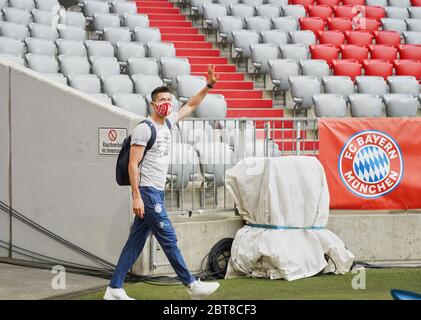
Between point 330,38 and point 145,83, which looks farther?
point 330,38

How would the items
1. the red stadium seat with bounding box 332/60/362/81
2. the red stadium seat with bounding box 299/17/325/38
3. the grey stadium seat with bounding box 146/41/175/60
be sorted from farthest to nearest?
the red stadium seat with bounding box 299/17/325/38
the red stadium seat with bounding box 332/60/362/81
the grey stadium seat with bounding box 146/41/175/60

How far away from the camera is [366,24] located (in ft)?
56.6

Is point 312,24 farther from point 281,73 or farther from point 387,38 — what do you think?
point 281,73

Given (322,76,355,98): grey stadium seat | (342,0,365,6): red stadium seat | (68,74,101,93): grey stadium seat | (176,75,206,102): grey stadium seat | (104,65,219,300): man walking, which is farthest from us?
(342,0,365,6): red stadium seat

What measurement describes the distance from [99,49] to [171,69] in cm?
125

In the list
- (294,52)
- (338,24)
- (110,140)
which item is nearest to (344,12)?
(338,24)

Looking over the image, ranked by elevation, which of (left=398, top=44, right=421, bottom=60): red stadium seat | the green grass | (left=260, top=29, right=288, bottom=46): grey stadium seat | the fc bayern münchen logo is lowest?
the green grass

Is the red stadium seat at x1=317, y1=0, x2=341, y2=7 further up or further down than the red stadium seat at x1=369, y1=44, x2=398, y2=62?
further up

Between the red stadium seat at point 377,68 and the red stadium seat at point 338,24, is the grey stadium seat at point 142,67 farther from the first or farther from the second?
the red stadium seat at point 338,24

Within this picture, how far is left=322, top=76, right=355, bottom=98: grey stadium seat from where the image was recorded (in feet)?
44.3

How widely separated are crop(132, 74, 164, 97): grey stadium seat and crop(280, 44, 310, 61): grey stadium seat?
10.2 feet

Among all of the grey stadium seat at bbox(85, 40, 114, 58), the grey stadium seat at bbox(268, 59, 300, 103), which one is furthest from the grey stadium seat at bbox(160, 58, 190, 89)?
the grey stadium seat at bbox(268, 59, 300, 103)

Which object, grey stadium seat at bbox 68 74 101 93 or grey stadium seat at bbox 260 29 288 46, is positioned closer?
grey stadium seat at bbox 68 74 101 93

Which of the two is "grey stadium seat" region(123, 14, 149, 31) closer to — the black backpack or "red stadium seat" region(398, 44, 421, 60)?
"red stadium seat" region(398, 44, 421, 60)
